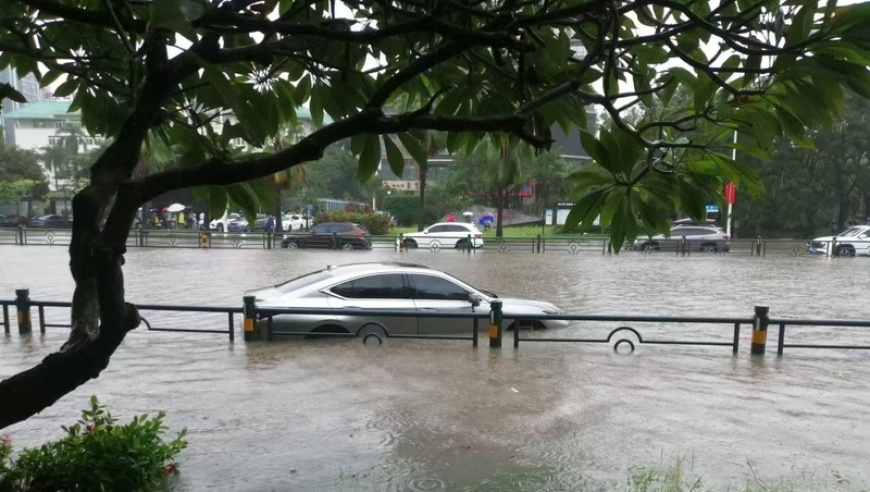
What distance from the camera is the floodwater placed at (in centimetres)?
475

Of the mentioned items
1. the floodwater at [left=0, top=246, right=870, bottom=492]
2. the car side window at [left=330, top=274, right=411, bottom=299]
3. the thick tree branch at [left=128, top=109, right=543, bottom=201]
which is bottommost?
the floodwater at [left=0, top=246, right=870, bottom=492]

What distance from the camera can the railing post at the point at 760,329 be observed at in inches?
343

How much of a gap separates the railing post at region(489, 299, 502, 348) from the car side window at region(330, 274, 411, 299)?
143 cm

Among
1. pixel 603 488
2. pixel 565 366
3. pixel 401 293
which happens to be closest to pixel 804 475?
pixel 603 488

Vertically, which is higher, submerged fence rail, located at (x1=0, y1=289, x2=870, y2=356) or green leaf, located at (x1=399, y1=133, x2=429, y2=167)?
green leaf, located at (x1=399, y1=133, x2=429, y2=167)

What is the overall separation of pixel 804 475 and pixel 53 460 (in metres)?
5.21

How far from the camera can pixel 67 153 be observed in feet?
214

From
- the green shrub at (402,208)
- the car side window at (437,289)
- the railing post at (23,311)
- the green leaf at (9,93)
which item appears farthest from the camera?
the green shrub at (402,208)

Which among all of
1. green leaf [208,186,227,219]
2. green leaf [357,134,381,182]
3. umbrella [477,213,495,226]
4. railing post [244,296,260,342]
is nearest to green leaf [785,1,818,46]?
green leaf [357,134,381,182]

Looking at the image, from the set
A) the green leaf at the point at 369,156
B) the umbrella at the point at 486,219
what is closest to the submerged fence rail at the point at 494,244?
the umbrella at the point at 486,219

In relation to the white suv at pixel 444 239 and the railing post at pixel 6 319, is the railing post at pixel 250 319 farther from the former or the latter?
the white suv at pixel 444 239

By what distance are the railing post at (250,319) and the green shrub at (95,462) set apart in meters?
4.81

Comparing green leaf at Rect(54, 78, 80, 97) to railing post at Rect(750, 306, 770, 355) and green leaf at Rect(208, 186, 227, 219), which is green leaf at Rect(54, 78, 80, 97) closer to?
green leaf at Rect(208, 186, 227, 219)

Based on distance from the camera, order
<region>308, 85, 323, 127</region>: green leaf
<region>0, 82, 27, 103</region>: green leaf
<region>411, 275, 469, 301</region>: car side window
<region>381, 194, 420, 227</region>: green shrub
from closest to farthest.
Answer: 1. <region>0, 82, 27, 103</region>: green leaf
2. <region>308, 85, 323, 127</region>: green leaf
3. <region>411, 275, 469, 301</region>: car side window
4. <region>381, 194, 420, 227</region>: green shrub
